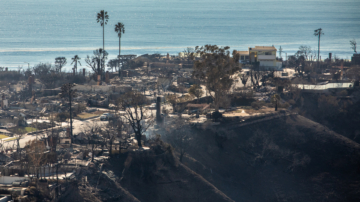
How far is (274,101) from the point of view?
3988cm

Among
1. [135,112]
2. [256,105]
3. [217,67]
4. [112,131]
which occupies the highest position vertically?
[217,67]

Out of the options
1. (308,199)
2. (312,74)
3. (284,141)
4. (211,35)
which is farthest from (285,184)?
(211,35)

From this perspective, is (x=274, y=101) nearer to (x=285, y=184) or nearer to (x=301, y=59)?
(x=285, y=184)

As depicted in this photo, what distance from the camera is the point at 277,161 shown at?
105 ft

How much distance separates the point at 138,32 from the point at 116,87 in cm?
13676

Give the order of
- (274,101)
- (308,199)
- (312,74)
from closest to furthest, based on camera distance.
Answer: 1. (308,199)
2. (274,101)
3. (312,74)

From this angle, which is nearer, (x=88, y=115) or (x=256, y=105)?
(x=88, y=115)

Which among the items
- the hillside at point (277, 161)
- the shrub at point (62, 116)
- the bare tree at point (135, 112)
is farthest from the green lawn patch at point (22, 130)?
the hillside at point (277, 161)

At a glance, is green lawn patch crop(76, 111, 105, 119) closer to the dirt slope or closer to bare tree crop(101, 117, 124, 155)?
bare tree crop(101, 117, 124, 155)

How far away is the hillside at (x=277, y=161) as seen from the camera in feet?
93.7

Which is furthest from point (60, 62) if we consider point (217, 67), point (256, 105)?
point (256, 105)

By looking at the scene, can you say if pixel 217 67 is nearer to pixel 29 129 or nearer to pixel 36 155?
pixel 29 129

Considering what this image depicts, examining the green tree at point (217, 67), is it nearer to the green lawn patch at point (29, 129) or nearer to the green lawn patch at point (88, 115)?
the green lawn patch at point (88, 115)

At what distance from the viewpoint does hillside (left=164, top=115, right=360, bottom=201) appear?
28547 mm
